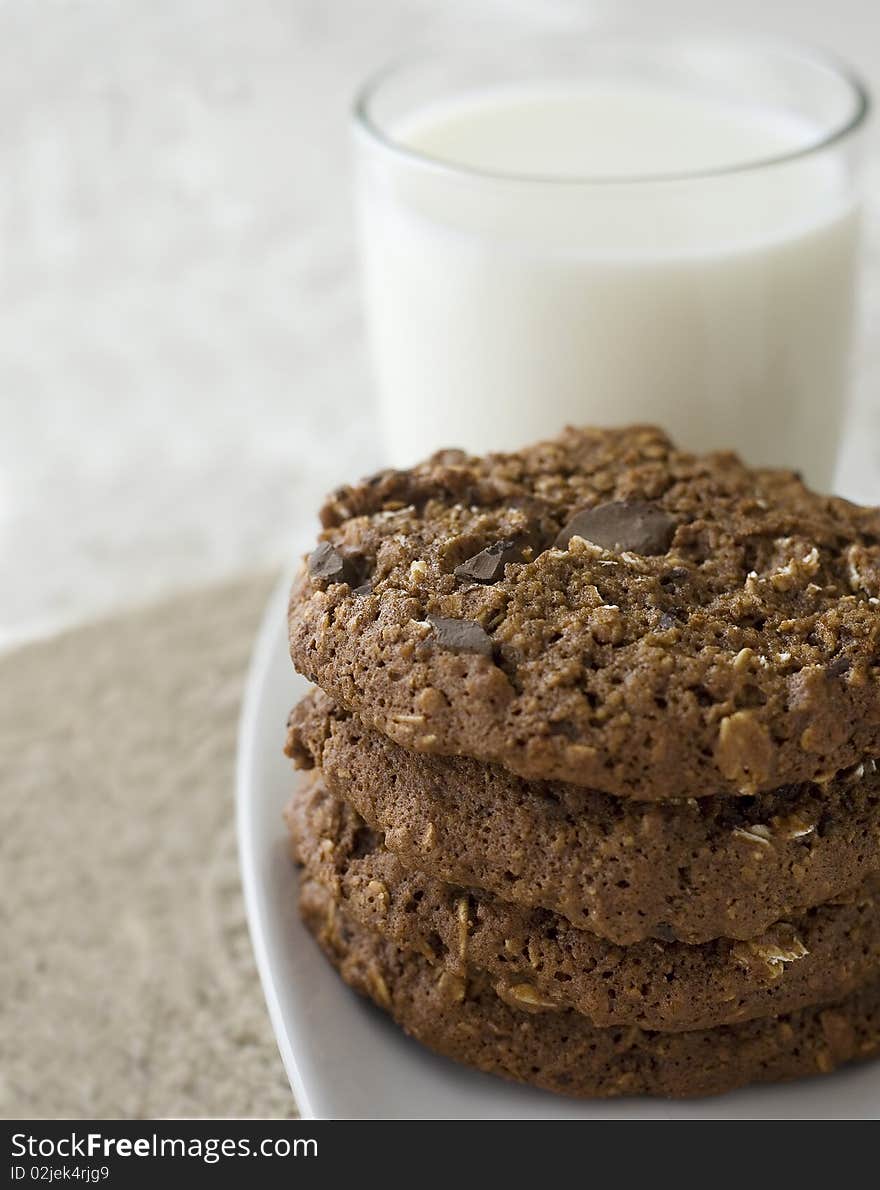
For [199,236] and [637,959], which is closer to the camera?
[637,959]

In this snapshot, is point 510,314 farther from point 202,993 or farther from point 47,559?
point 47,559

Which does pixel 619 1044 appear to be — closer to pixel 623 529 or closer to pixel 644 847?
pixel 644 847

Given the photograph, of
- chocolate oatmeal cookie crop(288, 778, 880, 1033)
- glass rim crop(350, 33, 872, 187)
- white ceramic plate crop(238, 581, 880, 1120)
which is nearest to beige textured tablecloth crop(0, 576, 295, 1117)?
white ceramic plate crop(238, 581, 880, 1120)

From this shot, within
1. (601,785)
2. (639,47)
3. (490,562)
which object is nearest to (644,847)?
(601,785)

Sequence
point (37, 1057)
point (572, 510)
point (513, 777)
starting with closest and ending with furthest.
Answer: point (513, 777) < point (572, 510) < point (37, 1057)

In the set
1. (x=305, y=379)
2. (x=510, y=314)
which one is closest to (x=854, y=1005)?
(x=510, y=314)

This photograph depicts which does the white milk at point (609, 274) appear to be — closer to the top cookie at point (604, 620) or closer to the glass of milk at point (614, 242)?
the glass of milk at point (614, 242)
